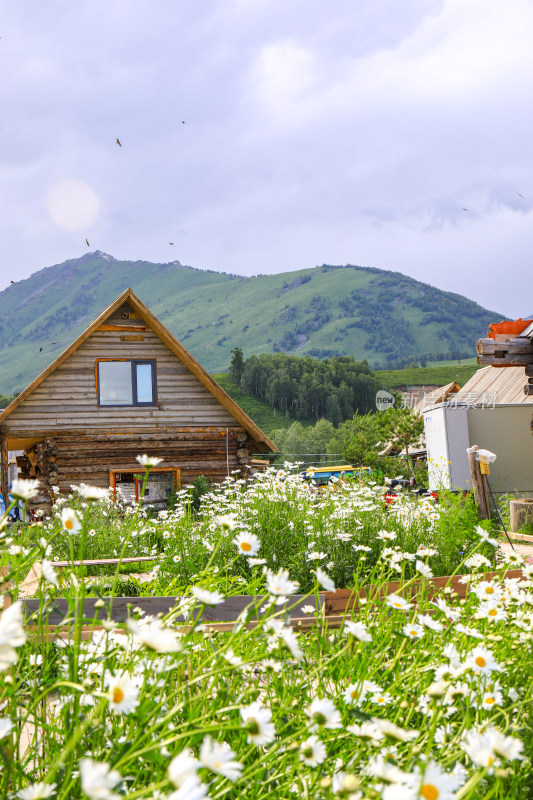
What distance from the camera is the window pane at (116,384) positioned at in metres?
18.8

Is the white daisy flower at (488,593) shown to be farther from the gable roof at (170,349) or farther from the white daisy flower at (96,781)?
the gable roof at (170,349)

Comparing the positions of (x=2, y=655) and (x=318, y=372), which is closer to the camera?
(x=2, y=655)

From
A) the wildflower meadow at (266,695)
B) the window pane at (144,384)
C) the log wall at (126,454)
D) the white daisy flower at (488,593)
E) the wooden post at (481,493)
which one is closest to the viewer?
the wildflower meadow at (266,695)

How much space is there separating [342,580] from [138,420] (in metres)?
13.2

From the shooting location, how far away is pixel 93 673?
2148 millimetres

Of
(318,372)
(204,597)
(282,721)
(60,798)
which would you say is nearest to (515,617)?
(282,721)

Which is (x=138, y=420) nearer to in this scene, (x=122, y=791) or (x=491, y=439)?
(x=491, y=439)

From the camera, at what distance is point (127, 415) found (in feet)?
61.6

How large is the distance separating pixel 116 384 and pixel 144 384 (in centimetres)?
79

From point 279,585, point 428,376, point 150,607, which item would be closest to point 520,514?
point 150,607

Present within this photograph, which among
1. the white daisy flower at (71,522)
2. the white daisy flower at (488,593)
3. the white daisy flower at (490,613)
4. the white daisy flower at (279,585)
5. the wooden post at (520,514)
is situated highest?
the white daisy flower at (71,522)

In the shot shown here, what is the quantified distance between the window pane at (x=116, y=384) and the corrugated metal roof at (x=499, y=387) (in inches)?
375

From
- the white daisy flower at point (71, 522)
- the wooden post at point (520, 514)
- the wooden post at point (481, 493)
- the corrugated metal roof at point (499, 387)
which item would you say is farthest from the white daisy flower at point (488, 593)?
the corrugated metal roof at point (499, 387)

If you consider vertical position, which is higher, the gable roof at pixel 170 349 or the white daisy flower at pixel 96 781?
the gable roof at pixel 170 349
